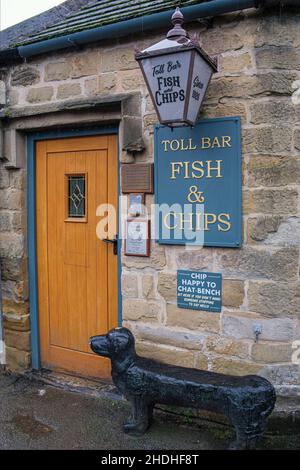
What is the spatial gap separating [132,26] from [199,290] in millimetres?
2050

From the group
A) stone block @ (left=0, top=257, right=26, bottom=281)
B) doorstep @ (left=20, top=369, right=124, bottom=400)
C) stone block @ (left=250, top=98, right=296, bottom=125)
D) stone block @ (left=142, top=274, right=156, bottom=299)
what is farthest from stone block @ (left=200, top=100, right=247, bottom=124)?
doorstep @ (left=20, top=369, right=124, bottom=400)

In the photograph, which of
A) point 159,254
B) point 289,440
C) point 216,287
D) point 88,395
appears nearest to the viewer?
point 289,440

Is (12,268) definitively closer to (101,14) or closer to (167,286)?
(167,286)

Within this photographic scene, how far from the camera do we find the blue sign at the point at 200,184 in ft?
10.0

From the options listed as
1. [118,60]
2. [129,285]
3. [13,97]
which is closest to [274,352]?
[129,285]

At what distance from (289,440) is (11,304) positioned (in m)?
2.71

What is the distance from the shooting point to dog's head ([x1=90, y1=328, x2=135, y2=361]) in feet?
10.0

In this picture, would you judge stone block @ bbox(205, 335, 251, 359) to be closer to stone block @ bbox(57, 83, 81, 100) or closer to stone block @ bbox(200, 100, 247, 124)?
stone block @ bbox(200, 100, 247, 124)

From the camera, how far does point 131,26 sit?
3.22 m

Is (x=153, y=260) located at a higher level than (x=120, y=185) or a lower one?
lower

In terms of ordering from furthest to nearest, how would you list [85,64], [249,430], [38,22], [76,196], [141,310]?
[38,22], [76,196], [85,64], [141,310], [249,430]

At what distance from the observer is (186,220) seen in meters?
3.24
